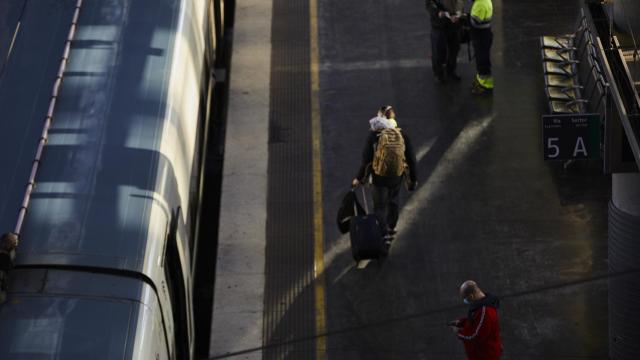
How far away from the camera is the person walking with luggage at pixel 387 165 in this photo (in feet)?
49.1

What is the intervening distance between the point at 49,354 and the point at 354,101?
969 cm

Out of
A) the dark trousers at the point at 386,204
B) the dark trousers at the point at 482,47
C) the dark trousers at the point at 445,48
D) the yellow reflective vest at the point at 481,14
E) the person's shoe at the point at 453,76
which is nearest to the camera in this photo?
the dark trousers at the point at 386,204

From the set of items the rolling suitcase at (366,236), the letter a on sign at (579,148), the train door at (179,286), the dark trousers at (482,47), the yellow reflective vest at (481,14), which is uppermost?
the yellow reflective vest at (481,14)

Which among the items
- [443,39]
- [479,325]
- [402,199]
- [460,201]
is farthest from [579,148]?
[479,325]

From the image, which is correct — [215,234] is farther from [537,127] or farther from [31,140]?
[31,140]

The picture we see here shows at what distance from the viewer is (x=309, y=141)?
18.1 metres

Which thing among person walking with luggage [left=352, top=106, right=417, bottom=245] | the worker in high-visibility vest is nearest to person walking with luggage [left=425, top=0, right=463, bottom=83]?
the worker in high-visibility vest

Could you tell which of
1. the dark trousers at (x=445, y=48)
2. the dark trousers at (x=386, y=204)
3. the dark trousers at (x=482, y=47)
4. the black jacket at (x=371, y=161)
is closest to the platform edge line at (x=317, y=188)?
the dark trousers at (x=386, y=204)

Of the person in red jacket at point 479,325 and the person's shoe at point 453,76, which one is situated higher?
the person's shoe at point 453,76

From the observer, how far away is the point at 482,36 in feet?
60.4

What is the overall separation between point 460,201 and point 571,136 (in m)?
1.77

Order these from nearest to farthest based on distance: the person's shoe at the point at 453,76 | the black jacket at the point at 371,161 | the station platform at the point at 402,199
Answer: the station platform at the point at 402,199, the black jacket at the point at 371,161, the person's shoe at the point at 453,76

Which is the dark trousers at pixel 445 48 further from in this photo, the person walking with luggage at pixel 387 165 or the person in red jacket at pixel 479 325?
the person in red jacket at pixel 479 325

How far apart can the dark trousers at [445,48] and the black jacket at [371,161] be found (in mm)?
3761
